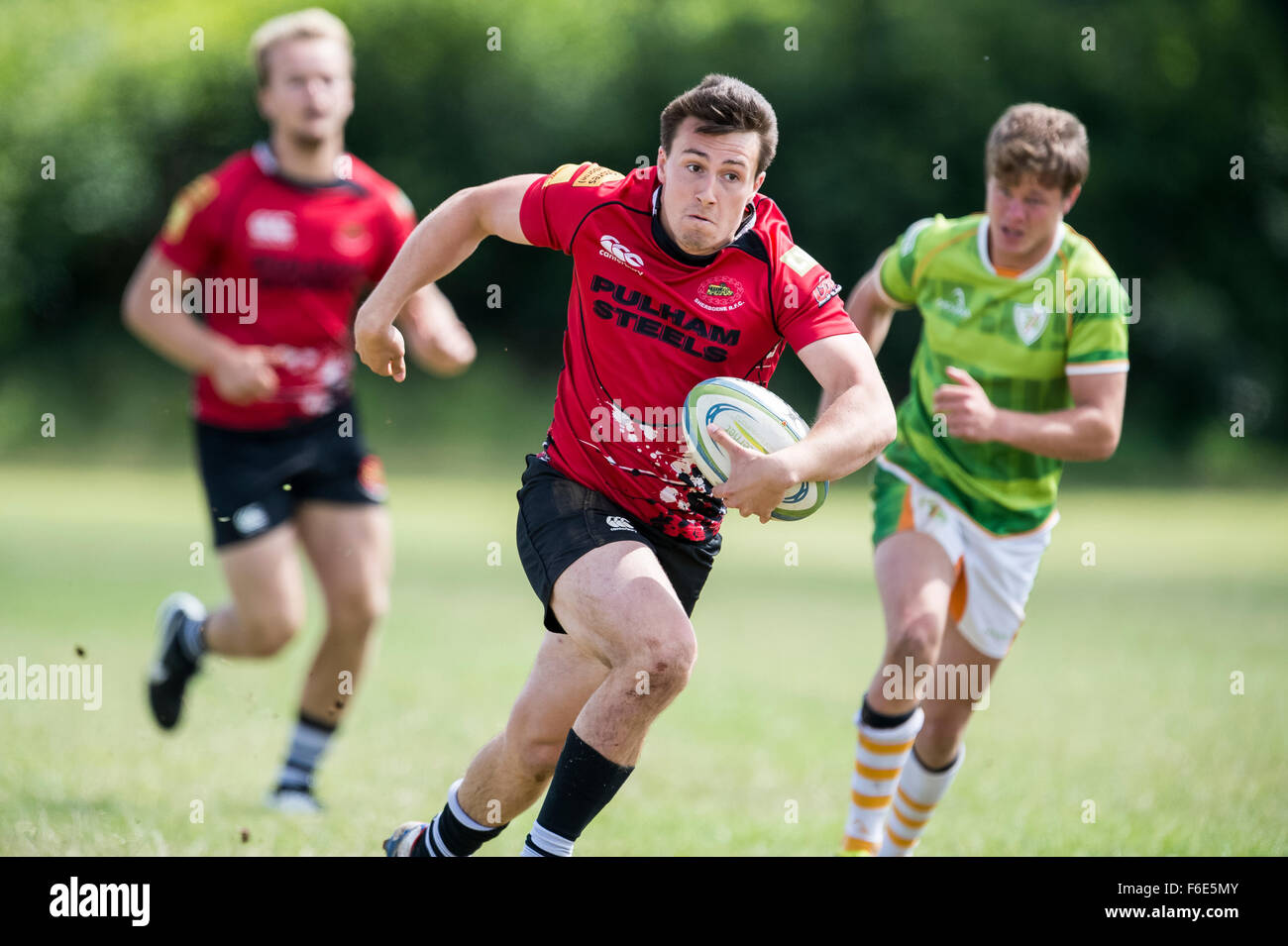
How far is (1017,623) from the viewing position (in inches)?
206

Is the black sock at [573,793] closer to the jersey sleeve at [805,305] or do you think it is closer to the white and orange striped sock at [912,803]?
the jersey sleeve at [805,305]

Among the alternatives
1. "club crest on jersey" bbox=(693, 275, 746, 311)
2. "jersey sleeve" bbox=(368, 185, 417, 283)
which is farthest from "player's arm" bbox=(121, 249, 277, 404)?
"club crest on jersey" bbox=(693, 275, 746, 311)

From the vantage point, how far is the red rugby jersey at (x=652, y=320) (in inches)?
157

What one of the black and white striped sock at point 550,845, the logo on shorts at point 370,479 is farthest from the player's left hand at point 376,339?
the logo on shorts at point 370,479

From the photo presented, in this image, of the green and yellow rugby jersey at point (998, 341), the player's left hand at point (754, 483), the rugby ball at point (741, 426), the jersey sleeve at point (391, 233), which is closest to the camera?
the player's left hand at point (754, 483)

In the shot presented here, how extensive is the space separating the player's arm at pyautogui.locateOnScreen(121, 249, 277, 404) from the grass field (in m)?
1.60

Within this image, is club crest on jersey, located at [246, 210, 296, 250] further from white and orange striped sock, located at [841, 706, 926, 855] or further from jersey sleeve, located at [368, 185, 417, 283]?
white and orange striped sock, located at [841, 706, 926, 855]

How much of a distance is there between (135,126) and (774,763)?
18.6 m

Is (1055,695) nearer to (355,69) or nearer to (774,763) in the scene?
(774,763)

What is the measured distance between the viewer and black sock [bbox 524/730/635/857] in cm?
371

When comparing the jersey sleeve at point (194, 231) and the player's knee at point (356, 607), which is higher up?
the jersey sleeve at point (194, 231)

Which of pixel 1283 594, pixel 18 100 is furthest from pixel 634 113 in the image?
pixel 1283 594

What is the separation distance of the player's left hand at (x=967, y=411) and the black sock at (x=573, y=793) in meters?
1.75
